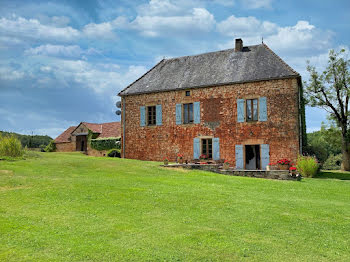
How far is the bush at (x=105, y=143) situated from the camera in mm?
31680

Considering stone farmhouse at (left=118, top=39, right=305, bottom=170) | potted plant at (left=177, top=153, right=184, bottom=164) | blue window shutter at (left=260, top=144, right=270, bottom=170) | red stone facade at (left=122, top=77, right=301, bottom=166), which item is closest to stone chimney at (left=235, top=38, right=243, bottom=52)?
stone farmhouse at (left=118, top=39, right=305, bottom=170)

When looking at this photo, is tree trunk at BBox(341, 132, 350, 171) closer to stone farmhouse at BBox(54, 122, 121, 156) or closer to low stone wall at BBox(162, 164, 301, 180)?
low stone wall at BBox(162, 164, 301, 180)

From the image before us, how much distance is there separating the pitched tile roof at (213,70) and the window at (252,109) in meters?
1.41

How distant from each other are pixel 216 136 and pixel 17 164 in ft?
40.6

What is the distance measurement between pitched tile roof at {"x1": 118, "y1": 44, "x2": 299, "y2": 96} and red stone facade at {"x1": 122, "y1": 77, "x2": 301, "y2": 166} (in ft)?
1.54

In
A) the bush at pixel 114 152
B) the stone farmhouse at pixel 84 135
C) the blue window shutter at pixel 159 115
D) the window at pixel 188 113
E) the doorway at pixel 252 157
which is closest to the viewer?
the doorway at pixel 252 157

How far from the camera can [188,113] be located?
2391 centimetres

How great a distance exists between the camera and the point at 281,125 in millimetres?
20906

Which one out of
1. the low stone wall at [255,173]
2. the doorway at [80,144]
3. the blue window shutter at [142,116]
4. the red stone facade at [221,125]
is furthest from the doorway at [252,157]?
the doorway at [80,144]

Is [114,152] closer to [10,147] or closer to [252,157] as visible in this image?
[10,147]

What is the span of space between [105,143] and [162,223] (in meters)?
26.2

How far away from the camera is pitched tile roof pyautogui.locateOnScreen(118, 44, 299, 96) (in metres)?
22.2

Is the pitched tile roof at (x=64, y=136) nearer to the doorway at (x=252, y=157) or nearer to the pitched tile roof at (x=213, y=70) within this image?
the pitched tile roof at (x=213, y=70)

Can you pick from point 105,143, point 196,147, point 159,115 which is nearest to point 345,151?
point 196,147
